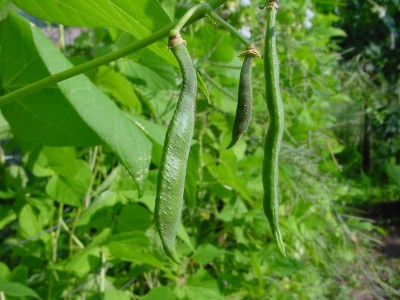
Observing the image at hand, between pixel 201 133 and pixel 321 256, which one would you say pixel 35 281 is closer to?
pixel 201 133

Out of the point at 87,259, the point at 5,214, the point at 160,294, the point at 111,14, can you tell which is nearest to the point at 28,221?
the point at 5,214

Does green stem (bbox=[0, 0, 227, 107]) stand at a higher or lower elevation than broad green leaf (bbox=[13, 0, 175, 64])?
lower

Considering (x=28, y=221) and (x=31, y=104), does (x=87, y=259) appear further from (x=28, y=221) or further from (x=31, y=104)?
(x=31, y=104)

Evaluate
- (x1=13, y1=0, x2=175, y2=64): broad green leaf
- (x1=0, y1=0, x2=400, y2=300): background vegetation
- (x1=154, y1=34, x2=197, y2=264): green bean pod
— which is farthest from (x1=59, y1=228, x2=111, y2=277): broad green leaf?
(x1=154, y1=34, x2=197, y2=264): green bean pod

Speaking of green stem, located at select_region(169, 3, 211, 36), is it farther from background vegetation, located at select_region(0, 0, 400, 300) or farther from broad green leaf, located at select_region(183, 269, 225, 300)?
broad green leaf, located at select_region(183, 269, 225, 300)

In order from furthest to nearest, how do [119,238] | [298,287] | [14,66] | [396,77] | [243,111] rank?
[396,77], [298,287], [119,238], [14,66], [243,111]

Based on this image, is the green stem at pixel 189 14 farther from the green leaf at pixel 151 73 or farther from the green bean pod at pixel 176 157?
the green leaf at pixel 151 73

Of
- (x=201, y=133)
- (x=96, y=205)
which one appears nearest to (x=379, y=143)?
(x=201, y=133)
